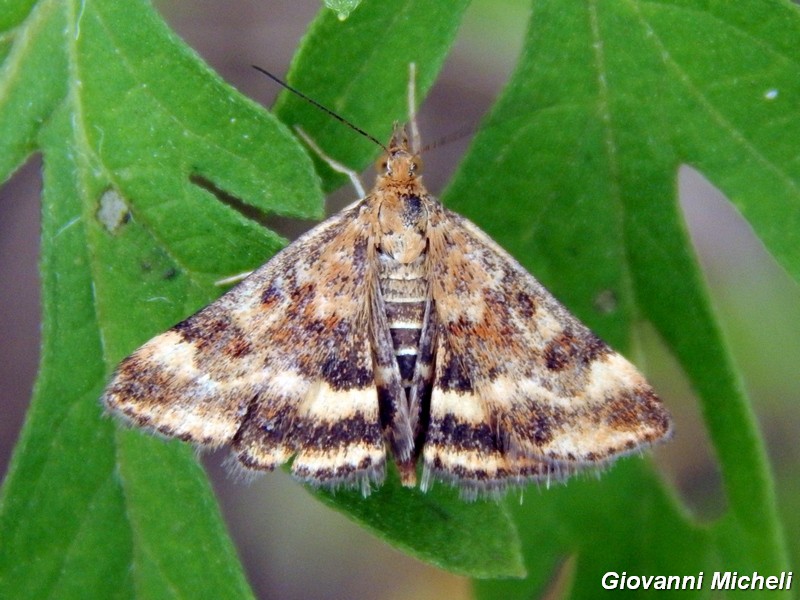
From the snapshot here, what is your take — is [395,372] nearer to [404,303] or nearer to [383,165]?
[404,303]

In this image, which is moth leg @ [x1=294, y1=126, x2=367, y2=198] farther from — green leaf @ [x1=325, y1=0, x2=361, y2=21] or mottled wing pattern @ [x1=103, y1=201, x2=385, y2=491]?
green leaf @ [x1=325, y1=0, x2=361, y2=21]

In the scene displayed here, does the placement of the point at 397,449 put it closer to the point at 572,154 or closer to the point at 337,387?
the point at 337,387

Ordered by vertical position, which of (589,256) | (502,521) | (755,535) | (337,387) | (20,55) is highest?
(20,55)

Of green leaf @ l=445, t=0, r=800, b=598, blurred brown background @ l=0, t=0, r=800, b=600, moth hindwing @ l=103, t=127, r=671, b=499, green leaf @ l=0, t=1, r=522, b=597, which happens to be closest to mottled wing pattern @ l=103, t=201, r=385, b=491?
moth hindwing @ l=103, t=127, r=671, b=499

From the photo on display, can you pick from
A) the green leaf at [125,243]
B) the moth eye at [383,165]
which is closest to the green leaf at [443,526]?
the green leaf at [125,243]

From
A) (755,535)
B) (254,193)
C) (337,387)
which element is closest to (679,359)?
(755,535)

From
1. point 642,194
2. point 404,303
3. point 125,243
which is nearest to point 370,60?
point 404,303
